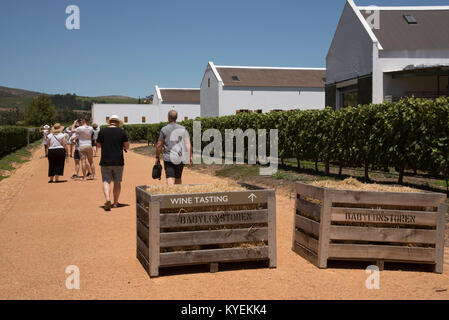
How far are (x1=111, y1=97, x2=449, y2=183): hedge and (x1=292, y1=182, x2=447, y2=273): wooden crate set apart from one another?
589 centimetres

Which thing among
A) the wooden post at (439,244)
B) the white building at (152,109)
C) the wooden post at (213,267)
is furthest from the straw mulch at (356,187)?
the white building at (152,109)

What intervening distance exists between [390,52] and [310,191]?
22.0 metres

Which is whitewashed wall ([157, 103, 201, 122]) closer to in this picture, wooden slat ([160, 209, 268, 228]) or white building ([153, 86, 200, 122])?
white building ([153, 86, 200, 122])

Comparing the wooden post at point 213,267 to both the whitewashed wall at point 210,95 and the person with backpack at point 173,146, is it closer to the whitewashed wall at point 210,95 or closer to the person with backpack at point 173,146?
the person with backpack at point 173,146

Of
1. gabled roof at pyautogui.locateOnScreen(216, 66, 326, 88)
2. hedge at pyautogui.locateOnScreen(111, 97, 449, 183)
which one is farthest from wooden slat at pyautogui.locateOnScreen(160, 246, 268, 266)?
gabled roof at pyautogui.locateOnScreen(216, 66, 326, 88)

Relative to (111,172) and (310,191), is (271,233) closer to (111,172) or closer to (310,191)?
(310,191)

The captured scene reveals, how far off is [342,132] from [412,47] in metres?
14.0

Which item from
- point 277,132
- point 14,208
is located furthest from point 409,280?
point 277,132

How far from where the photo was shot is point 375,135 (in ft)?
45.1

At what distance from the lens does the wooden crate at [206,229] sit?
5715 mm

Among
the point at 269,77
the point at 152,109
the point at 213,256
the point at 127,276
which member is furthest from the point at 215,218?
the point at 152,109

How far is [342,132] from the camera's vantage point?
50.5ft

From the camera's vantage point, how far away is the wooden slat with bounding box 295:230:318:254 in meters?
6.25

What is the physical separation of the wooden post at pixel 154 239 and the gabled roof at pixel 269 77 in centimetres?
4568
